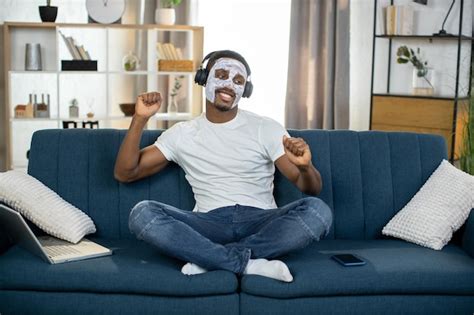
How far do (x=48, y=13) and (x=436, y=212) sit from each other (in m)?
3.45

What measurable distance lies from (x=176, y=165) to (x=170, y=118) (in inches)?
99.7

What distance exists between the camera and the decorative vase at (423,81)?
5.55m

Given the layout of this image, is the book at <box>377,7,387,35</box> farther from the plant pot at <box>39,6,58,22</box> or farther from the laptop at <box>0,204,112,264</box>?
the laptop at <box>0,204,112,264</box>

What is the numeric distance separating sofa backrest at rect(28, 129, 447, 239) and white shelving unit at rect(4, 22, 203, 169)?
2391 mm

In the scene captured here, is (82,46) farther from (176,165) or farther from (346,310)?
(346,310)

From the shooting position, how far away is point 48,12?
554 centimetres

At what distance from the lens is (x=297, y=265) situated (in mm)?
2736

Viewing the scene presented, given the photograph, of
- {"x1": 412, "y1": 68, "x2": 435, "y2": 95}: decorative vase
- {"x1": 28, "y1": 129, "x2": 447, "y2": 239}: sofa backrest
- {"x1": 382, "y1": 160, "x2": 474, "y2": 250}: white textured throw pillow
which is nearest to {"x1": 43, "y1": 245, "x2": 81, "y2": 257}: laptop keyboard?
{"x1": 28, "y1": 129, "x2": 447, "y2": 239}: sofa backrest

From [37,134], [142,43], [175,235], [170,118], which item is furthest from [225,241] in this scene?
[142,43]

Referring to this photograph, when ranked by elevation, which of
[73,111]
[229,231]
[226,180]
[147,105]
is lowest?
[229,231]

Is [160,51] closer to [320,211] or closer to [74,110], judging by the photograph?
[74,110]

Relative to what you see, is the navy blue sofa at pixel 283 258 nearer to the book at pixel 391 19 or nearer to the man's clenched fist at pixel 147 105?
the man's clenched fist at pixel 147 105

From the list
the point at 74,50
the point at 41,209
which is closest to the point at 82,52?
the point at 74,50

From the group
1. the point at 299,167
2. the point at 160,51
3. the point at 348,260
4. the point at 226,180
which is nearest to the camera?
the point at 348,260
